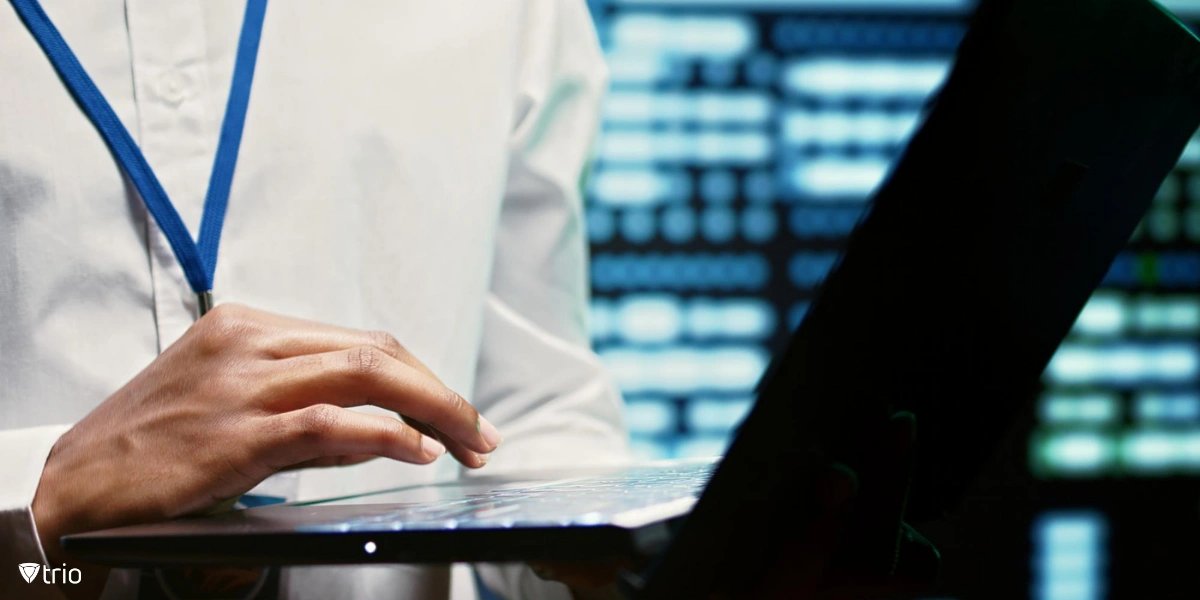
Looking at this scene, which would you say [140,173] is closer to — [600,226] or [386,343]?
[386,343]

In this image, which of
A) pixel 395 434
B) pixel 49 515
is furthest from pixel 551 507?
pixel 49 515

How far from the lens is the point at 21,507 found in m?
0.41

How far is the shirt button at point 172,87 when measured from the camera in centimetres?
55

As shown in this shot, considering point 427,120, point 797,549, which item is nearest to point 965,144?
point 797,549

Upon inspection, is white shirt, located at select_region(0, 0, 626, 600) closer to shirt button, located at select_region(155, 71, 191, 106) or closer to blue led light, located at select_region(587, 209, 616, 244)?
shirt button, located at select_region(155, 71, 191, 106)

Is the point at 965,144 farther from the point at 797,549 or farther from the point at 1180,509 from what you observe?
the point at 1180,509

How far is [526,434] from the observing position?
0.69 meters

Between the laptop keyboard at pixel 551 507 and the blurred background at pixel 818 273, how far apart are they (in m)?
0.88

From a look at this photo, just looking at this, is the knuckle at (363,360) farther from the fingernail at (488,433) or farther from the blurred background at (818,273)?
the blurred background at (818,273)

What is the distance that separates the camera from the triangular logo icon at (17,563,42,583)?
1.35 ft

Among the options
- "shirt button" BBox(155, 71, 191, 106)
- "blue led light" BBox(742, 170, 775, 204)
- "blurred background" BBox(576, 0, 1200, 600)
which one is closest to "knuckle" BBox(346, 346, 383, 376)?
"shirt button" BBox(155, 71, 191, 106)

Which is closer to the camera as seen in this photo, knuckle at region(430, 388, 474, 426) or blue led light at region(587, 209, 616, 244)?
knuckle at region(430, 388, 474, 426)

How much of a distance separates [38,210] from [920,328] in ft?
1.54

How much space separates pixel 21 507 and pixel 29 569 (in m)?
0.03
